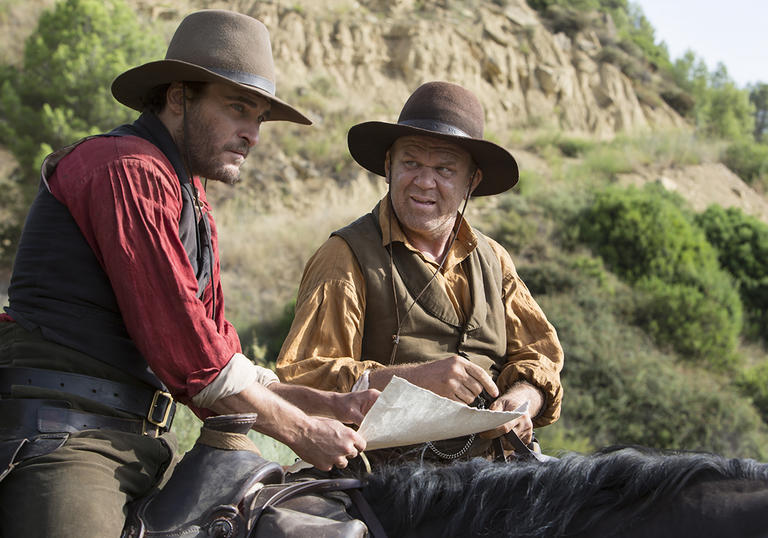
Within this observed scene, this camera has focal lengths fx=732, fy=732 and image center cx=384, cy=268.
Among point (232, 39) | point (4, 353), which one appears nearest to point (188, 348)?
point (4, 353)

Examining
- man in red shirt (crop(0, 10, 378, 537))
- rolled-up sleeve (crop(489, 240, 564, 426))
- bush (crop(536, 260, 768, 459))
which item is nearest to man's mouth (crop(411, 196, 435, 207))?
rolled-up sleeve (crop(489, 240, 564, 426))

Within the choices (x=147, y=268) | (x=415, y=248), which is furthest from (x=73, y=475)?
(x=415, y=248)

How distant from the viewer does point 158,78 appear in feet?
8.16

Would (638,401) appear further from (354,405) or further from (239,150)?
(239,150)

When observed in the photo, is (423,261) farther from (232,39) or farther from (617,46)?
(617,46)

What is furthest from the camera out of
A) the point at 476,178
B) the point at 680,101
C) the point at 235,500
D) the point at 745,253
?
the point at 680,101

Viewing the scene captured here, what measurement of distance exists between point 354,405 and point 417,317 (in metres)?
0.91

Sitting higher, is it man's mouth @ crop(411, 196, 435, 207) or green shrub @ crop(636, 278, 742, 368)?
man's mouth @ crop(411, 196, 435, 207)

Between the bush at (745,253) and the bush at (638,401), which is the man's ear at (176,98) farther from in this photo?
the bush at (745,253)

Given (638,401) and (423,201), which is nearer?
(423,201)

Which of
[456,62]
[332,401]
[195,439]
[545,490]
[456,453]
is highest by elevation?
[545,490]

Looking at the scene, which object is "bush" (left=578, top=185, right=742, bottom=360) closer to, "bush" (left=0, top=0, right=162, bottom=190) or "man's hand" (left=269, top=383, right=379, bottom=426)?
"bush" (left=0, top=0, right=162, bottom=190)

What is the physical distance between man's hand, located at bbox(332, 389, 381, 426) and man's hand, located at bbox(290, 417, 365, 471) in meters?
0.17

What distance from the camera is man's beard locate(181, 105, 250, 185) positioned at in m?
2.49
